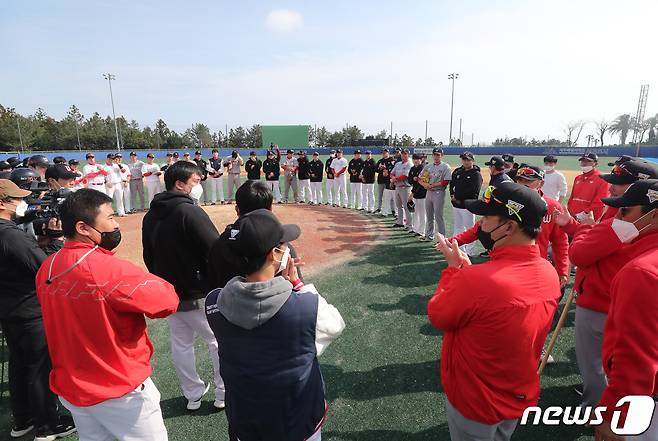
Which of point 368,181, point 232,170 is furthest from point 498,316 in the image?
point 232,170

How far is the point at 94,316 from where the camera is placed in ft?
7.06

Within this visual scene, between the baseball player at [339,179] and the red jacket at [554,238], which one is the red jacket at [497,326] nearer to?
the red jacket at [554,238]

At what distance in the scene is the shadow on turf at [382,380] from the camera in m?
3.96

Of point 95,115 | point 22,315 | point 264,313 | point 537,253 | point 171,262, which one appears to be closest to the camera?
point 264,313

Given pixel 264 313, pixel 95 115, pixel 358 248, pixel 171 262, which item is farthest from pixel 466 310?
A: pixel 95 115

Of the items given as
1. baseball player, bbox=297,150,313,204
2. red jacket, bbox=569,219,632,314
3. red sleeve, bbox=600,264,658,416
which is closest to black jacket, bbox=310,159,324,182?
baseball player, bbox=297,150,313,204

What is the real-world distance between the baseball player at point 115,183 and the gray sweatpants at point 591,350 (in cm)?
1387

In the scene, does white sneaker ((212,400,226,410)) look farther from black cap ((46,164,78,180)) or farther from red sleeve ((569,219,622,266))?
black cap ((46,164,78,180))

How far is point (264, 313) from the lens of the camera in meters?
1.72

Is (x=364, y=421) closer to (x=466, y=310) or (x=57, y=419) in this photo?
(x=466, y=310)

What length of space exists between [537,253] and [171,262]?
3.09m

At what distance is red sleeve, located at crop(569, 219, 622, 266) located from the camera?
9.27 feet

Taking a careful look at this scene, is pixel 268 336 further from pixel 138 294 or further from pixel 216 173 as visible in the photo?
pixel 216 173

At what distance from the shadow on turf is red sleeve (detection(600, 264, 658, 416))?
2.31 meters
